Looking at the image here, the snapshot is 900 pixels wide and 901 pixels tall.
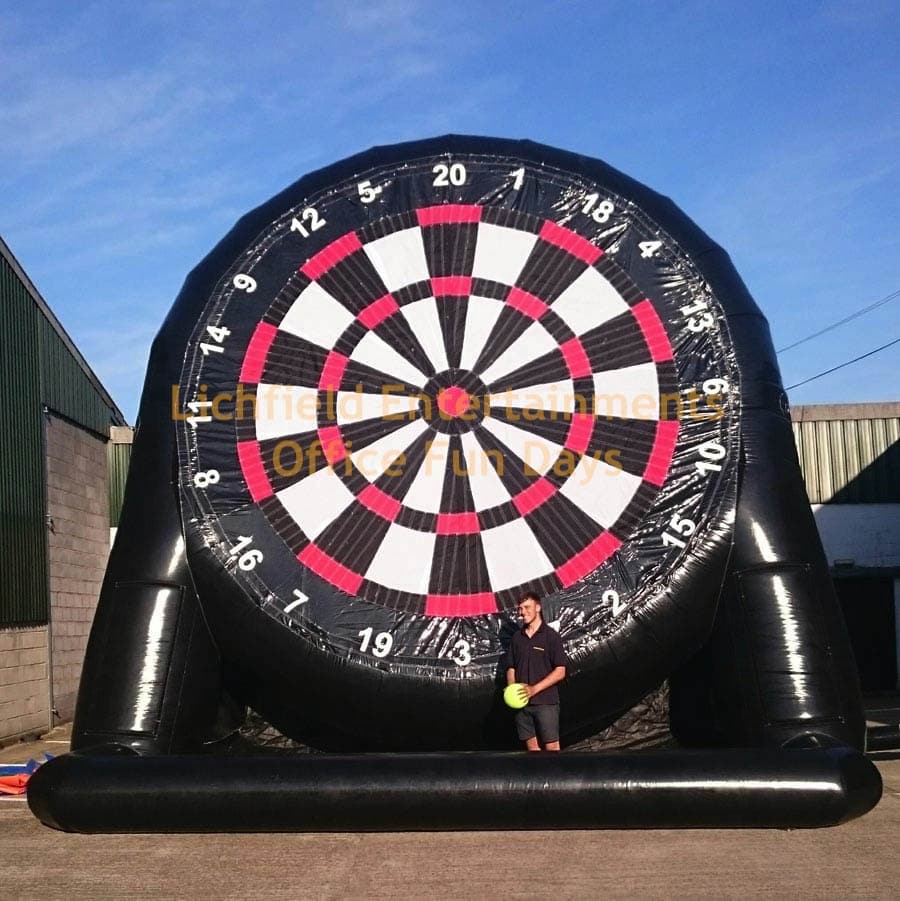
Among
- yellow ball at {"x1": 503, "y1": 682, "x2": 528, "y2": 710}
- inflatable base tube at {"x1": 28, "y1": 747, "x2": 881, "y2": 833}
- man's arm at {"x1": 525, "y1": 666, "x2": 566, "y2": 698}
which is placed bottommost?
inflatable base tube at {"x1": 28, "y1": 747, "x2": 881, "y2": 833}

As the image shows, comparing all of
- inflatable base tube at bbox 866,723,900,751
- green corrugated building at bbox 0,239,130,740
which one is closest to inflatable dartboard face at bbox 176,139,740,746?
inflatable base tube at bbox 866,723,900,751

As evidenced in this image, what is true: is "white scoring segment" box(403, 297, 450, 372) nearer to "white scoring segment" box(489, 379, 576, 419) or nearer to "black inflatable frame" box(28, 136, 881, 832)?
"white scoring segment" box(489, 379, 576, 419)

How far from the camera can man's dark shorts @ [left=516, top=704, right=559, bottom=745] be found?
5508 millimetres

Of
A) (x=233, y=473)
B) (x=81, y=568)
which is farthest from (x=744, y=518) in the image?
(x=81, y=568)

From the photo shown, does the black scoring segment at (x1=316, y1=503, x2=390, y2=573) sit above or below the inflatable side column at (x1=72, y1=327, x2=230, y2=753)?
above

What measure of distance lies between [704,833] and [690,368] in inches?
99.2

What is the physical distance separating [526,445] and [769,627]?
1563 millimetres

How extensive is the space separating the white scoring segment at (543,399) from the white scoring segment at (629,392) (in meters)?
0.15

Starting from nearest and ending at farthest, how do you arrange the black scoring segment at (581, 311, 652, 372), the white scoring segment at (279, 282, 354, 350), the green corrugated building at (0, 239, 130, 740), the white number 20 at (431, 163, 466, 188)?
the black scoring segment at (581, 311, 652, 372), the white scoring segment at (279, 282, 354, 350), the white number 20 at (431, 163, 466, 188), the green corrugated building at (0, 239, 130, 740)

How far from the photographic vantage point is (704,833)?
15.6 ft

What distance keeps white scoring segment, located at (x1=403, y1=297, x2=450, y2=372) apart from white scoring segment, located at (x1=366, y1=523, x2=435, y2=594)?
97cm

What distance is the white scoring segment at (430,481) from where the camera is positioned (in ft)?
20.1

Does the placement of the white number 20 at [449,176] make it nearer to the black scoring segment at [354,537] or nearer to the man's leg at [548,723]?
the black scoring segment at [354,537]

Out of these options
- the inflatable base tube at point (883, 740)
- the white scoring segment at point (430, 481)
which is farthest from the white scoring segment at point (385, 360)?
→ the inflatable base tube at point (883, 740)
